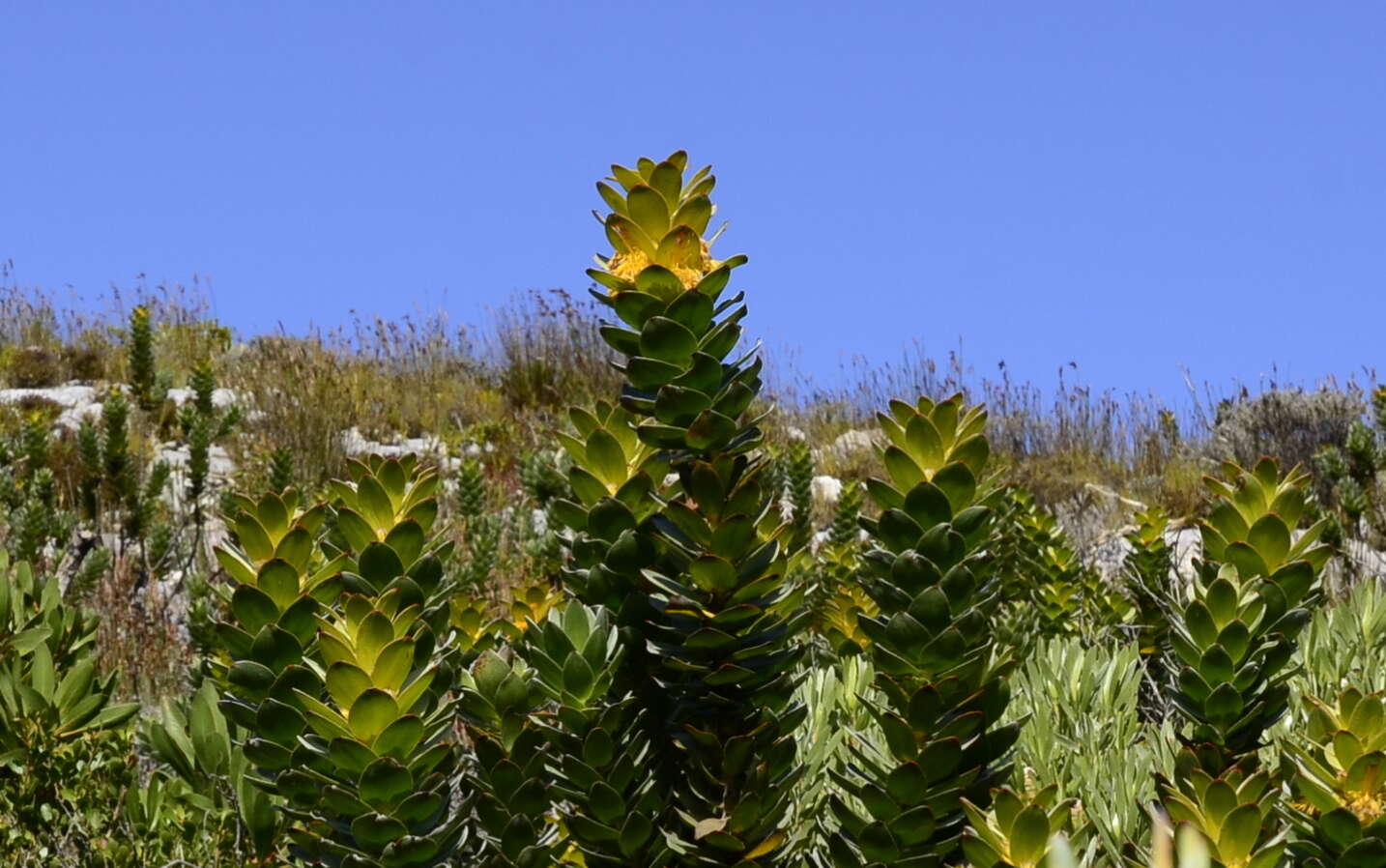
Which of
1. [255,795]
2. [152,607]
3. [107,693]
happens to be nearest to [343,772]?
[255,795]

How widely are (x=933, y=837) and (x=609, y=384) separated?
12676 millimetres

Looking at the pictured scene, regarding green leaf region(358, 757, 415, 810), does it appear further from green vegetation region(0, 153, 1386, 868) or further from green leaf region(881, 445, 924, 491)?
green leaf region(881, 445, 924, 491)

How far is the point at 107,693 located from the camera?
9.85 ft

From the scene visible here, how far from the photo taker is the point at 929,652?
5.61 feet

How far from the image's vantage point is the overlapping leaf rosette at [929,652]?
5.56 feet

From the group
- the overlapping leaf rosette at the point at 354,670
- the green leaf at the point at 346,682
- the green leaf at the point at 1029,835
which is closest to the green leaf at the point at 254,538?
the overlapping leaf rosette at the point at 354,670

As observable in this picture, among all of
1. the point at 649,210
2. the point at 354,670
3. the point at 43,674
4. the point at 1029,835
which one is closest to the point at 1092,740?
the point at 1029,835

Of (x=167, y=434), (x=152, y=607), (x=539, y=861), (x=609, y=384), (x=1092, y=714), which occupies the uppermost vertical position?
(x=609, y=384)

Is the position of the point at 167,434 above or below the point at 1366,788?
above

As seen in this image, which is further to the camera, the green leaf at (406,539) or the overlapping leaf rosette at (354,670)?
the green leaf at (406,539)

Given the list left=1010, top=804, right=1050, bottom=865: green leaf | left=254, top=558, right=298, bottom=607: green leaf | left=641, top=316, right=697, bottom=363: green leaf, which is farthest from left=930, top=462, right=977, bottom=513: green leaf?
left=254, top=558, right=298, bottom=607: green leaf

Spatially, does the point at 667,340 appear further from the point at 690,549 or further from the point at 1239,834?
the point at 1239,834

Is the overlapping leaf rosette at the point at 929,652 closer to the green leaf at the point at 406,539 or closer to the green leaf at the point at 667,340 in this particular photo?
the green leaf at the point at 667,340

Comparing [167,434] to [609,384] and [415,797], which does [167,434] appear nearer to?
[609,384]
